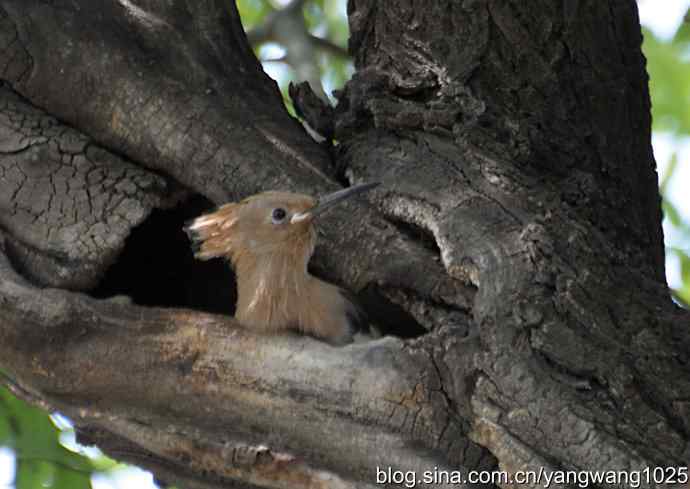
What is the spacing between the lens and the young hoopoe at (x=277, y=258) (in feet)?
10.9

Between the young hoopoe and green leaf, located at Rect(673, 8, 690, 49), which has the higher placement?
green leaf, located at Rect(673, 8, 690, 49)

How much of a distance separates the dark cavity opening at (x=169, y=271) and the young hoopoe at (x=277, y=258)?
19 cm

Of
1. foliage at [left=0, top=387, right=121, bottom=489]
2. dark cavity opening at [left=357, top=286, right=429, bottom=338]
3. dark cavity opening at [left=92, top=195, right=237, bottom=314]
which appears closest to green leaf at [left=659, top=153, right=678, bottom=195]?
dark cavity opening at [left=357, top=286, right=429, bottom=338]

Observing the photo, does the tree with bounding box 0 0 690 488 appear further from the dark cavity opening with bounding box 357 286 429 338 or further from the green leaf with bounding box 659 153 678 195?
the green leaf with bounding box 659 153 678 195

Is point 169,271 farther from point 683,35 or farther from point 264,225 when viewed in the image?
point 683,35

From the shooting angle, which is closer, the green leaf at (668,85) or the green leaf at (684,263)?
the green leaf at (684,263)

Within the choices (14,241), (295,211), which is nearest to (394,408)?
(295,211)

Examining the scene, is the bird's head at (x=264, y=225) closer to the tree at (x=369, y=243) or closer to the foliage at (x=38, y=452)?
the tree at (x=369, y=243)

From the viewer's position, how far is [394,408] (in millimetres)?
3033

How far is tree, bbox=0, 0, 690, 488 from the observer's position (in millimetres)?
2977

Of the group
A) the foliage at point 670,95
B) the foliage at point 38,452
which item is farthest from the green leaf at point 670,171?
the foliage at point 38,452

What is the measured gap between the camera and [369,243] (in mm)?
3381

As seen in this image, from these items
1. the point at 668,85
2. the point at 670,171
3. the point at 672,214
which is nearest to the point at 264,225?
the point at 670,171

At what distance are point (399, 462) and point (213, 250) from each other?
3.07ft
